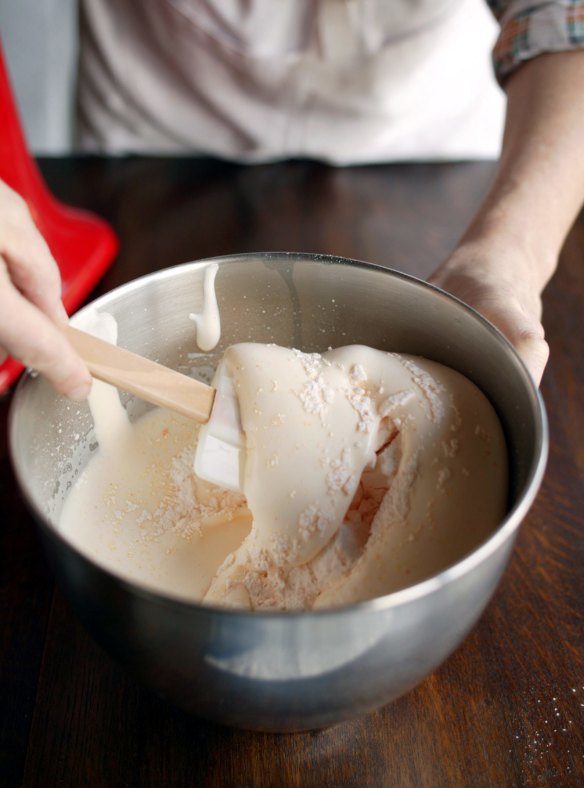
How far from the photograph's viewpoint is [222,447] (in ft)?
2.11

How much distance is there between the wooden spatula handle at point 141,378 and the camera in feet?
1.95

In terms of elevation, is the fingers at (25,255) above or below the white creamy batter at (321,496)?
above

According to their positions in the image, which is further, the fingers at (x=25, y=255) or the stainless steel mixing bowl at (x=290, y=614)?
the fingers at (x=25, y=255)

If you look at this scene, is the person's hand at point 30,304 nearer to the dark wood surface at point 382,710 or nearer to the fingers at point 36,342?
the fingers at point 36,342

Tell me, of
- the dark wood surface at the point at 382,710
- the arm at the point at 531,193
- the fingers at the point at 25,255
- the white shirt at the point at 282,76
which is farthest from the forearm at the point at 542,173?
the fingers at the point at 25,255

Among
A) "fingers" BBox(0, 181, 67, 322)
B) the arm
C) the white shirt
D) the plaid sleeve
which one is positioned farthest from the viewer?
the white shirt

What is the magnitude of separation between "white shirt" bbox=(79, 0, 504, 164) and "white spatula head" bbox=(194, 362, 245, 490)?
2.39ft

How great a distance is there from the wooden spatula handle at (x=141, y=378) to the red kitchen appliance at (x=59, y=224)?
1.12 ft

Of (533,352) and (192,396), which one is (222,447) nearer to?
(192,396)

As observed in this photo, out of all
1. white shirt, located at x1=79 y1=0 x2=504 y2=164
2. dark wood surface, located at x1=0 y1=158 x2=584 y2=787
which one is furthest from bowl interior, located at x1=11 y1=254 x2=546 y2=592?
white shirt, located at x1=79 y1=0 x2=504 y2=164

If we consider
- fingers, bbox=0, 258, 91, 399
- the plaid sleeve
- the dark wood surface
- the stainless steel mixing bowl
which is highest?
the plaid sleeve

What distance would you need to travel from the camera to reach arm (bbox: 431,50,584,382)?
0.79m

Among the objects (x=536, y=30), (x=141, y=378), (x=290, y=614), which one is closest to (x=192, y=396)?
(x=141, y=378)

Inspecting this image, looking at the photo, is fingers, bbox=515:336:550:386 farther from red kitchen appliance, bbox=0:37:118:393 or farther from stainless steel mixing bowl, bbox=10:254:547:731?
red kitchen appliance, bbox=0:37:118:393
